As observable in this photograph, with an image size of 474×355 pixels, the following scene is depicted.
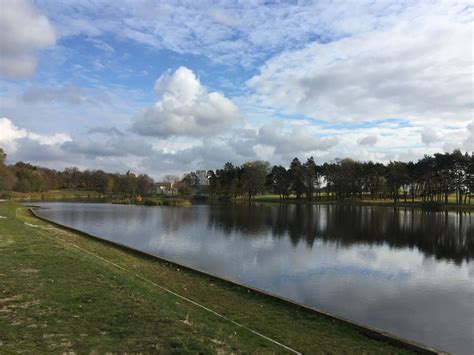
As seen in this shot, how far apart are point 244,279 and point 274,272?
6.97 ft

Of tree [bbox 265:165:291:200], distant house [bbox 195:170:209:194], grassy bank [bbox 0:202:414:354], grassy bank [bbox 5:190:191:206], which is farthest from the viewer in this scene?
distant house [bbox 195:170:209:194]

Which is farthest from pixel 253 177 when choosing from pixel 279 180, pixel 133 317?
pixel 133 317

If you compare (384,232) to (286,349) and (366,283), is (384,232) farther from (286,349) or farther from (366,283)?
(286,349)

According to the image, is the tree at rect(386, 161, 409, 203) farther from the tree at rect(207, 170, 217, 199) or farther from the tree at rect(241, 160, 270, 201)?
the tree at rect(207, 170, 217, 199)

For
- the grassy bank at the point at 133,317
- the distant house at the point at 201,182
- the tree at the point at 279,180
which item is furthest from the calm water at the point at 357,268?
the distant house at the point at 201,182

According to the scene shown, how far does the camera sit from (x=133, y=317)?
26.6ft

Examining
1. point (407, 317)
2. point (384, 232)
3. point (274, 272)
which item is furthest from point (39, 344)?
point (384, 232)

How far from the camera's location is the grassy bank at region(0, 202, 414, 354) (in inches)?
262

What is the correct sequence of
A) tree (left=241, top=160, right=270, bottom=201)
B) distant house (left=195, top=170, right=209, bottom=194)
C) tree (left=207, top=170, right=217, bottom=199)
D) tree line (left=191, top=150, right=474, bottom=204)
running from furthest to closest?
distant house (left=195, top=170, right=209, bottom=194) < tree (left=207, top=170, right=217, bottom=199) < tree (left=241, top=160, right=270, bottom=201) < tree line (left=191, top=150, right=474, bottom=204)

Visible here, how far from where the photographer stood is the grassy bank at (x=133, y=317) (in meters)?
6.65

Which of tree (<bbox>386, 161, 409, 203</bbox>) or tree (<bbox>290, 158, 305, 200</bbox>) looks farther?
tree (<bbox>290, 158, 305, 200</bbox>)

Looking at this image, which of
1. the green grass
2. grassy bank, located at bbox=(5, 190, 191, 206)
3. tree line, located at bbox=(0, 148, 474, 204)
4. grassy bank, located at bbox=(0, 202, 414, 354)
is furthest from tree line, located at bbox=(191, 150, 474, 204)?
grassy bank, located at bbox=(0, 202, 414, 354)

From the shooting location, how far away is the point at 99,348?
6207mm

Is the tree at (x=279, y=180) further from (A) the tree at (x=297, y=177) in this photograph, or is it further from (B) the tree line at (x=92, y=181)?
(B) the tree line at (x=92, y=181)
